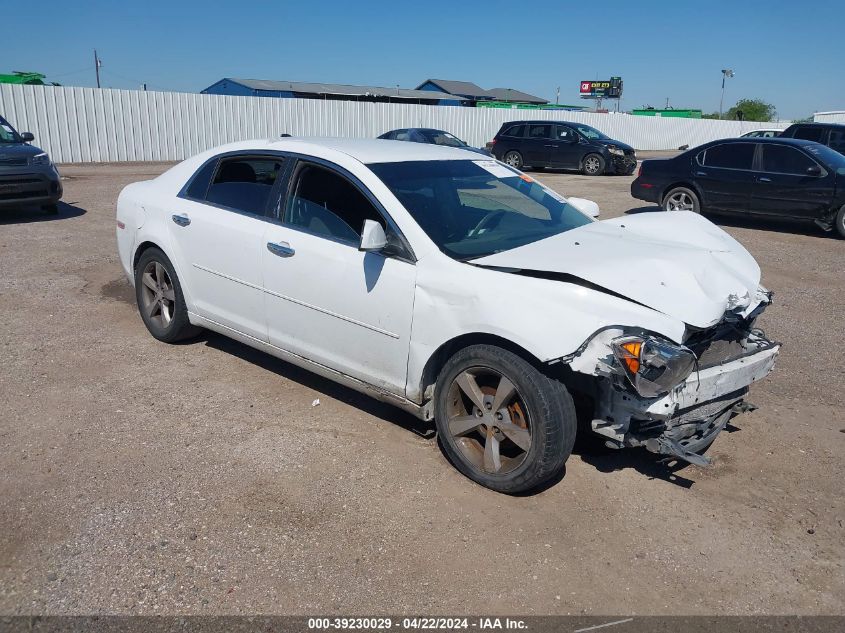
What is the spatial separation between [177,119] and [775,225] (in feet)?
66.4

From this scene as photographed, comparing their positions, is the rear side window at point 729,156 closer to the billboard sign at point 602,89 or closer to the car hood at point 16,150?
the car hood at point 16,150

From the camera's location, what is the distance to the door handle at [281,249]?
4445 millimetres

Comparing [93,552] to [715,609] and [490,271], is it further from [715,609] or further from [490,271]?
[715,609]

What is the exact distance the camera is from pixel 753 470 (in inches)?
159

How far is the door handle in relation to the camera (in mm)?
4445

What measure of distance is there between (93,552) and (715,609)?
2667 mm

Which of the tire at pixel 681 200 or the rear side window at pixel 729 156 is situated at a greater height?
the rear side window at pixel 729 156

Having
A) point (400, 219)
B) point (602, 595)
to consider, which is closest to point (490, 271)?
point (400, 219)

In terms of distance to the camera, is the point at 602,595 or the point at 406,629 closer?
the point at 406,629

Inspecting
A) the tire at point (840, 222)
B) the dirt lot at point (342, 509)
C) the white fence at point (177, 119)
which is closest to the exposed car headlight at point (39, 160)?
the dirt lot at point (342, 509)

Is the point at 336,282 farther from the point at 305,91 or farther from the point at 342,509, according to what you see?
the point at 305,91

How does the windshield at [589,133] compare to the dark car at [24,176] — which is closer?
the dark car at [24,176]

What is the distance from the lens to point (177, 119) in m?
25.4

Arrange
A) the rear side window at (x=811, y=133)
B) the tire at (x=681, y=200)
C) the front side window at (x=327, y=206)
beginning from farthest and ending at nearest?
the rear side window at (x=811, y=133) → the tire at (x=681, y=200) → the front side window at (x=327, y=206)
